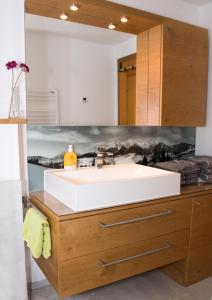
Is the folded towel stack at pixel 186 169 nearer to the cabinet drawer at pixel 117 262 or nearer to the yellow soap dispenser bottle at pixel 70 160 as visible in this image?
the cabinet drawer at pixel 117 262

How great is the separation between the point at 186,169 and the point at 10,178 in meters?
1.29

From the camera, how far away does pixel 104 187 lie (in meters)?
1.47

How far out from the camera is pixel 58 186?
1.61 m

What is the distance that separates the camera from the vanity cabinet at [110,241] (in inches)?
55.5

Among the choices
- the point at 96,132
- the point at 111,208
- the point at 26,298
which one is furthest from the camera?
the point at 96,132

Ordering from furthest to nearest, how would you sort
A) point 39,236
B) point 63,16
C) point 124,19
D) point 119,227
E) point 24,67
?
point 124,19 → point 63,16 → point 24,67 → point 119,227 → point 39,236

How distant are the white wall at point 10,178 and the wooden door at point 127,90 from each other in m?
0.78

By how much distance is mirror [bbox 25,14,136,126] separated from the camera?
1795 mm

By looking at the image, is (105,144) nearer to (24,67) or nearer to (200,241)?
(24,67)

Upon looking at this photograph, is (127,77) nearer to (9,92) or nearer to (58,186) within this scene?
(9,92)

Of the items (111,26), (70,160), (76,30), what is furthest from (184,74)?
(70,160)

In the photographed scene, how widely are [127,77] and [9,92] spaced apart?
37.5 inches

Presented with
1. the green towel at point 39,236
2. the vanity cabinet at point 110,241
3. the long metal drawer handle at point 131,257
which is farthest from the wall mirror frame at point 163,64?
the green towel at point 39,236

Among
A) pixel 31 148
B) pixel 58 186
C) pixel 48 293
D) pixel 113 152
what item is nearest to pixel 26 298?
pixel 48 293
